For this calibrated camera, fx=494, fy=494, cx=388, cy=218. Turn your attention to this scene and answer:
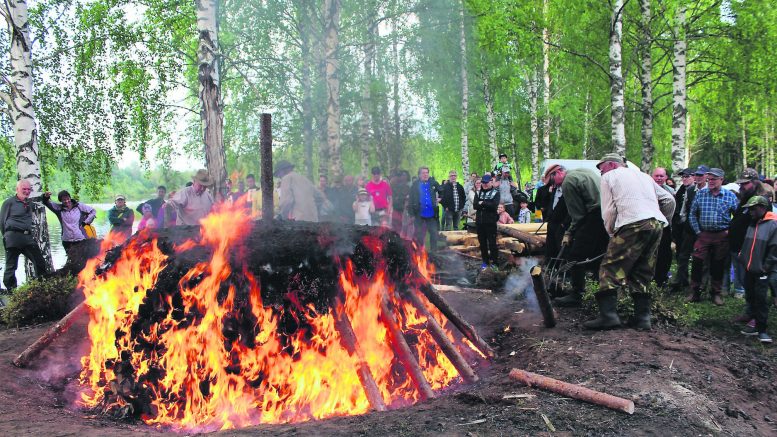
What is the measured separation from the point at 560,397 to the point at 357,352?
1.94 meters

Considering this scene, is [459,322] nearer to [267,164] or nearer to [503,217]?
[267,164]

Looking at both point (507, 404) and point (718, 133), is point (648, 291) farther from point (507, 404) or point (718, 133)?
point (718, 133)

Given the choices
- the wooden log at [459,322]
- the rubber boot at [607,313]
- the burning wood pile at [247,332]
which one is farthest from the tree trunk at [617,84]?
the burning wood pile at [247,332]

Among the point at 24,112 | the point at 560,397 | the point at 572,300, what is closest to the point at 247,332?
the point at 560,397

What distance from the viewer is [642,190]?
584cm

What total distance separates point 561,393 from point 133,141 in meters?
13.0

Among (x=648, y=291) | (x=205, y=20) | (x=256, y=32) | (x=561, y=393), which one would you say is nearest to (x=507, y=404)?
(x=561, y=393)

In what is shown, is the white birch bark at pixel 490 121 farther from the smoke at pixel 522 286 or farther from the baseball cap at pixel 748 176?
the baseball cap at pixel 748 176

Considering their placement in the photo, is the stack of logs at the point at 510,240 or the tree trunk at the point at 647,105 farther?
the tree trunk at the point at 647,105

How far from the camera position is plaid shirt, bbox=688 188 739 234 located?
7656 mm

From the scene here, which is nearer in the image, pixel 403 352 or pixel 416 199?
pixel 403 352

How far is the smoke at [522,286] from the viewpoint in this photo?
25.3ft

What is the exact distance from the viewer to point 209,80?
798 cm

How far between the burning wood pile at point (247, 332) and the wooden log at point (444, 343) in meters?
0.01
